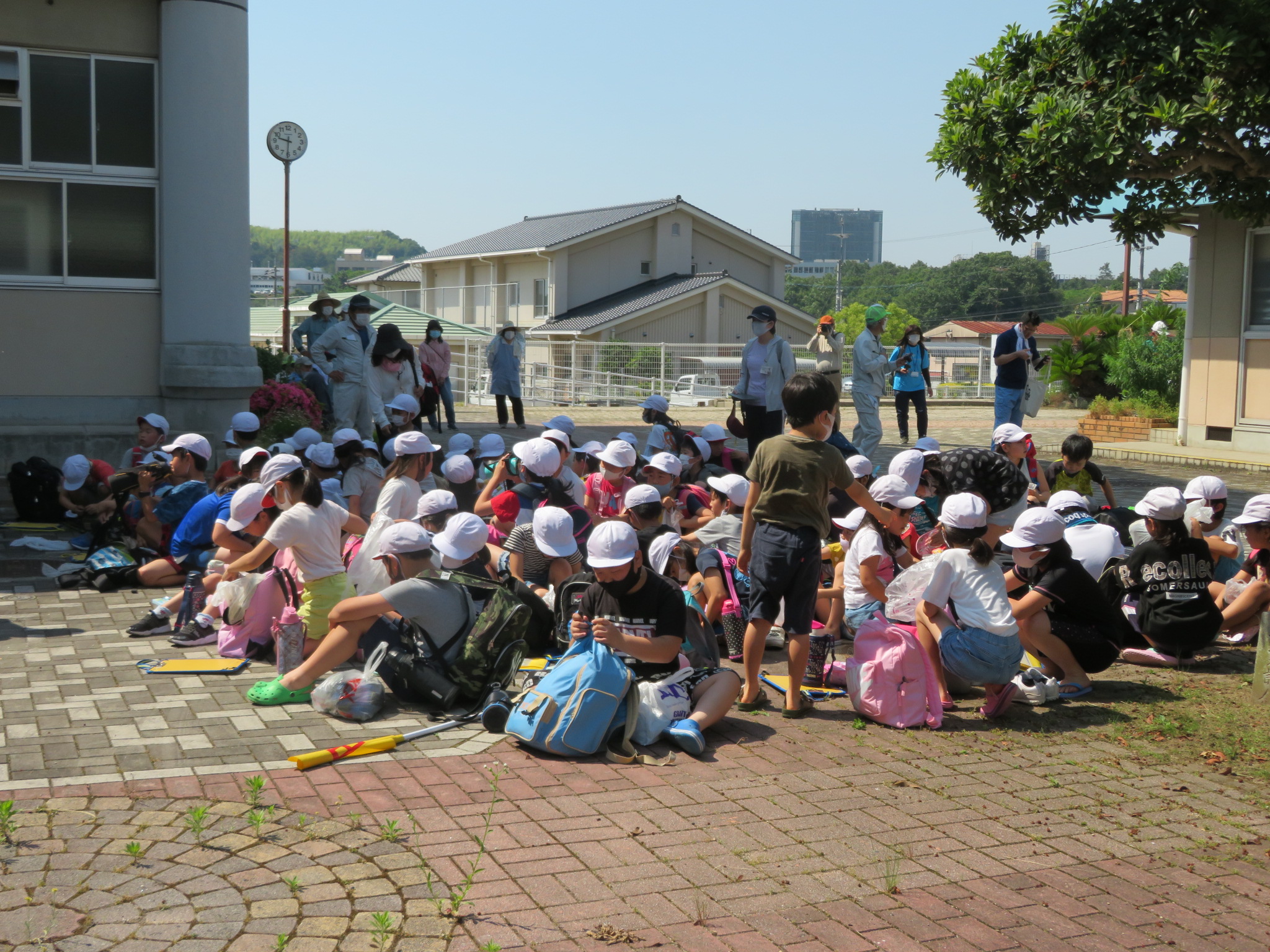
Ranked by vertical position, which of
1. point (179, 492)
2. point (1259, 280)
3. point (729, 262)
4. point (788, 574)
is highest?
point (729, 262)

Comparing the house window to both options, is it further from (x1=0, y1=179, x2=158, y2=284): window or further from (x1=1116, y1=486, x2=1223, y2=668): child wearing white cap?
(x1=1116, y1=486, x2=1223, y2=668): child wearing white cap

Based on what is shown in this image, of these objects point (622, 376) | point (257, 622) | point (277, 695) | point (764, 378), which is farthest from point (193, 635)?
point (622, 376)

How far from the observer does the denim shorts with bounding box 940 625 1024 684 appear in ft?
19.6

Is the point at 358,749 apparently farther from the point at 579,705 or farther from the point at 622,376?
the point at 622,376

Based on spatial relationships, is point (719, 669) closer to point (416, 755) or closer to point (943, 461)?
point (416, 755)

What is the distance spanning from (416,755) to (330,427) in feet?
31.8

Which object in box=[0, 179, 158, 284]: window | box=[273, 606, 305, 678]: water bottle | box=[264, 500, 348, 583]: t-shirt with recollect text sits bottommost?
box=[273, 606, 305, 678]: water bottle

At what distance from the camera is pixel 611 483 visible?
28.3 feet

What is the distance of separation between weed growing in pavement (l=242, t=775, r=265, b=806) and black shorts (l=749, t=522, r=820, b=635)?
255 cm

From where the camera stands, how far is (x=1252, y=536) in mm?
7125

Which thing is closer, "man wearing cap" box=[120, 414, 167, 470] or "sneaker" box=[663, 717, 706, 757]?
"sneaker" box=[663, 717, 706, 757]

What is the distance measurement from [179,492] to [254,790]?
4.63 m

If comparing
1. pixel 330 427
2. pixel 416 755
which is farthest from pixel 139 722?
pixel 330 427

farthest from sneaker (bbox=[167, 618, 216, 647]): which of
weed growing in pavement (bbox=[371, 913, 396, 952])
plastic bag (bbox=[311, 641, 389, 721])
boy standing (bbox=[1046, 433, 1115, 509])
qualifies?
boy standing (bbox=[1046, 433, 1115, 509])
